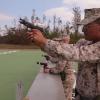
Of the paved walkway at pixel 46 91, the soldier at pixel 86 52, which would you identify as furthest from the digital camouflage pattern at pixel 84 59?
the paved walkway at pixel 46 91

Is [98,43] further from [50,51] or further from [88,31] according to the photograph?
[50,51]

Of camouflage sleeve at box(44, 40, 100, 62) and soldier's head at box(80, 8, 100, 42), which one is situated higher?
soldier's head at box(80, 8, 100, 42)

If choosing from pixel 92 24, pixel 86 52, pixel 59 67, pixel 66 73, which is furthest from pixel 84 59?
pixel 66 73

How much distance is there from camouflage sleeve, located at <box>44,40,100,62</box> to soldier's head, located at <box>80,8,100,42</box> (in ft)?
0.43

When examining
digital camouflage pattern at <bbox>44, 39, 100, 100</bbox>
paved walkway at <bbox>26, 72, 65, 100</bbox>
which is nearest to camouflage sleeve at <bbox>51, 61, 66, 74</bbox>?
paved walkway at <bbox>26, 72, 65, 100</bbox>

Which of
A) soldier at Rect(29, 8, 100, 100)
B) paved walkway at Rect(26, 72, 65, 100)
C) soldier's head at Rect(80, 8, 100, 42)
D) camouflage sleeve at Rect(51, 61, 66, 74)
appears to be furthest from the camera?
camouflage sleeve at Rect(51, 61, 66, 74)

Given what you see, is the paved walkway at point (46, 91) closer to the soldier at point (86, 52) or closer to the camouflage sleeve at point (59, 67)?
the camouflage sleeve at point (59, 67)

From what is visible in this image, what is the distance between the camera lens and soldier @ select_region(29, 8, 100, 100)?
11.5 feet

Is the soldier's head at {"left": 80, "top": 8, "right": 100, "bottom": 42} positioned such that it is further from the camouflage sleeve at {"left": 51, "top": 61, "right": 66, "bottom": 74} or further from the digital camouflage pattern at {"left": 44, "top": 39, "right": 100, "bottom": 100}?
the camouflage sleeve at {"left": 51, "top": 61, "right": 66, "bottom": 74}

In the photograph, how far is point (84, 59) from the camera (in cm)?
361

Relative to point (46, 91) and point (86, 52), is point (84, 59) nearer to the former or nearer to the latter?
point (86, 52)

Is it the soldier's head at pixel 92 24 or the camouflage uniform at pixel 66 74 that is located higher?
the soldier's head at pixel 92 24

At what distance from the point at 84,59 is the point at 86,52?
0.21ft

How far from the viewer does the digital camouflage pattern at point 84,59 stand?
352 cm
